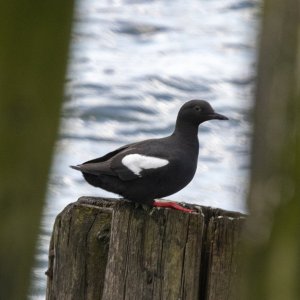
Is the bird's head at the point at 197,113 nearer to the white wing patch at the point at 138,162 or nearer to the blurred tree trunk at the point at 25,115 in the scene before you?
the white wing patch at the point at 138,162

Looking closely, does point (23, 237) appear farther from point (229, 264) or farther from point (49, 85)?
point (229, 264)

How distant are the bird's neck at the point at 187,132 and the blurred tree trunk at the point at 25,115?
15.0 ft

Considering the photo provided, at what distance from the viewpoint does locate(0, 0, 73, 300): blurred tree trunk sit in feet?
5.26

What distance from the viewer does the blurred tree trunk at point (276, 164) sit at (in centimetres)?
159

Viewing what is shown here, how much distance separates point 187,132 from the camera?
6.33m

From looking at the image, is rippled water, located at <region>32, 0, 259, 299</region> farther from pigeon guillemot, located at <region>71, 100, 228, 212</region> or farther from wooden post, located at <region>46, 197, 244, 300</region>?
wooden post, located at <region>46, 197, 244, 300</region>

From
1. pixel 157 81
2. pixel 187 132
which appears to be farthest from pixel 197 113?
pixel 157 81

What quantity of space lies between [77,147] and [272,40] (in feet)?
35.2

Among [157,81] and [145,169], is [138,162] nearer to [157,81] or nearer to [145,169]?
[145,169]

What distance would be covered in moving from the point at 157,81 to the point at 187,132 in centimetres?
839

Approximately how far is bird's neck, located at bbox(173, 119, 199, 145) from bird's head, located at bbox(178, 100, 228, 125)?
4 cm

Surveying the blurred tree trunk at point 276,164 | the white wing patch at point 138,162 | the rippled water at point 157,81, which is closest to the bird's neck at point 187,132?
the white wing patch at point 138,162

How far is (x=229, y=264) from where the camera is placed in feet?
14.0

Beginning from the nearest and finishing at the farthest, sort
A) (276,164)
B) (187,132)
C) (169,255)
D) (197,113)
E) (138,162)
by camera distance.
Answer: (276,164), (169,255), (138,162), (187,132), (197,113)
